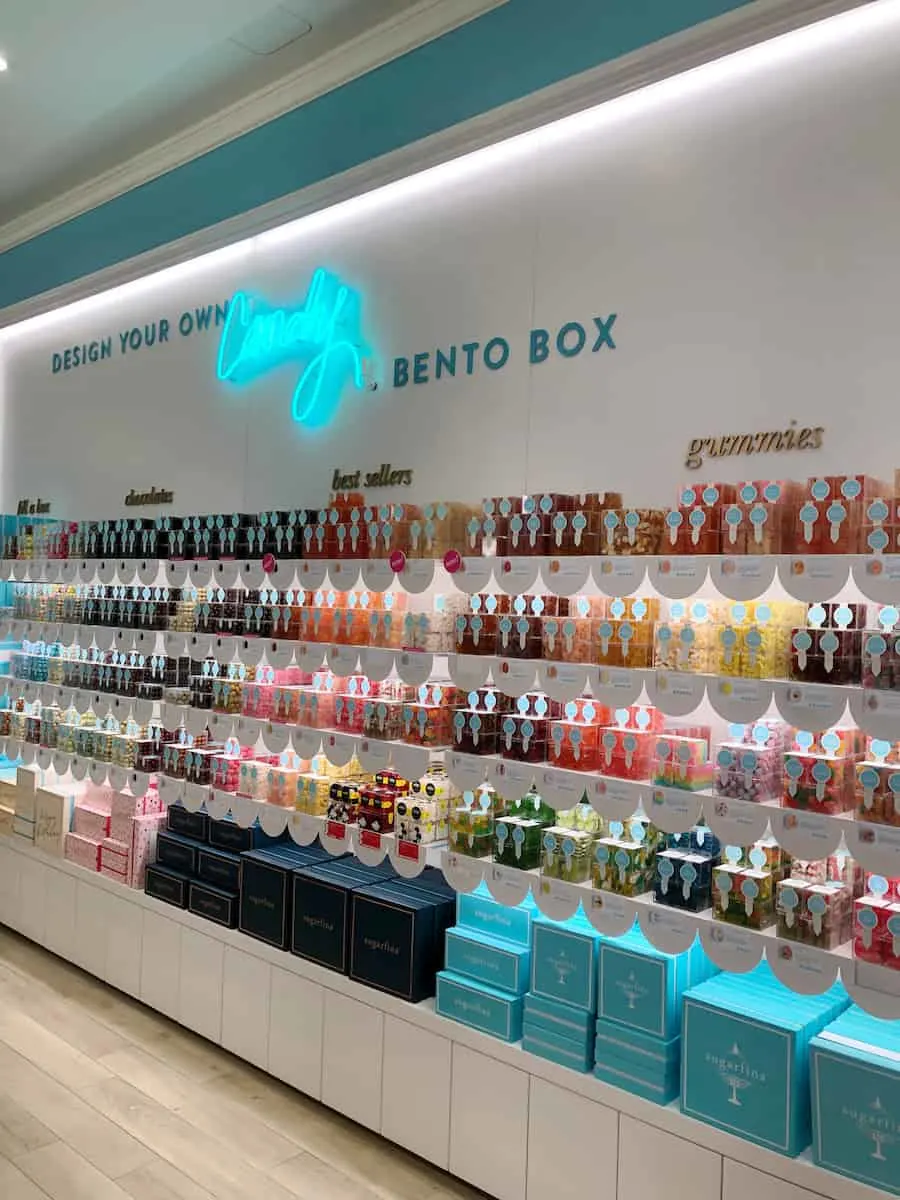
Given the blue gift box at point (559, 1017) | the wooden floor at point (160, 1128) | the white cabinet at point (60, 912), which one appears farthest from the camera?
the white cabinet at point (60, 912)

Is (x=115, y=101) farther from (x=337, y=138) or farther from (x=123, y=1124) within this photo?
(x=123, y=1124)

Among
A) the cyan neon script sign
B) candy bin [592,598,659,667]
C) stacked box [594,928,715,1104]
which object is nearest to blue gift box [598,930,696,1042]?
stacked box [594,928,715,1104]

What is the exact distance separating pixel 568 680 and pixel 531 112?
182 cm

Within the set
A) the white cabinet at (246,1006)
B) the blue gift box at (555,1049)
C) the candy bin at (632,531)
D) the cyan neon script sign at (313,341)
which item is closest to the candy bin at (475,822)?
the blue gift box at (555,1049)

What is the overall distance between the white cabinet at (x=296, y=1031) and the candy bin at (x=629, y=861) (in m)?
1.38

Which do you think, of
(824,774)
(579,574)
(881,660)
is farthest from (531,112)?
(824,774)

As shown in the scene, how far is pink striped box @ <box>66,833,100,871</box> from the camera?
4.71 metres

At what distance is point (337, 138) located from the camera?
385 cm

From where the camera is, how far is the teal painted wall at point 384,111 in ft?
9.74

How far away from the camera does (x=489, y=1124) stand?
9.77 ft

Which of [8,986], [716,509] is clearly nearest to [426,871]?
[716,509]

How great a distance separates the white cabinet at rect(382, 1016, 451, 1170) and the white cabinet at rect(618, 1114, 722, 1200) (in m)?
0.65

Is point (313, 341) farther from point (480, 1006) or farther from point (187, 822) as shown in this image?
point (480, 1006)

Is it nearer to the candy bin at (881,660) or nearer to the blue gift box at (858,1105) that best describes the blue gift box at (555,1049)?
the blue gift box at (858,1105)
